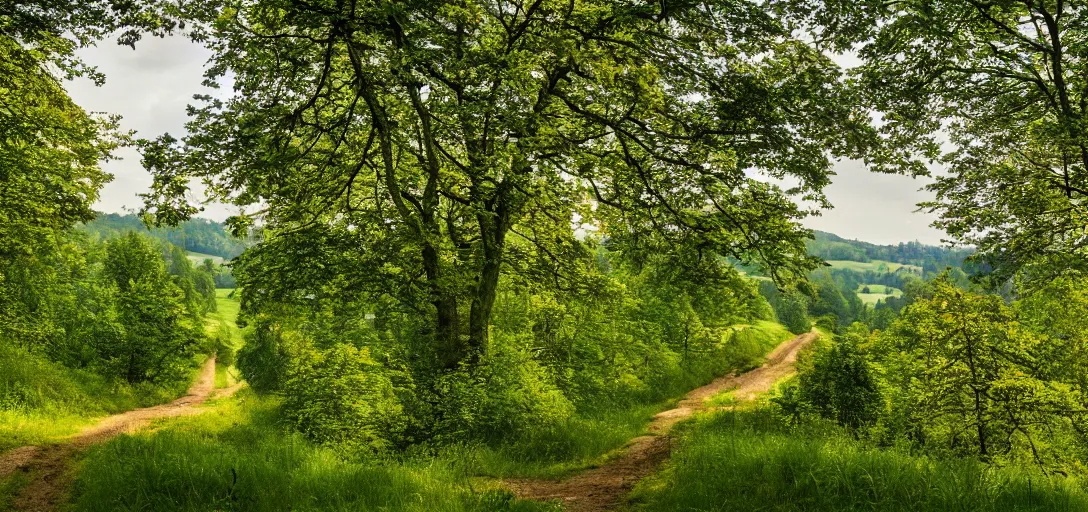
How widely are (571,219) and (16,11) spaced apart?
11.2 metres

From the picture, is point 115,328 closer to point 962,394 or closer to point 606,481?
point 606,481

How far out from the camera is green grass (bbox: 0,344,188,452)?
13680 millimetres

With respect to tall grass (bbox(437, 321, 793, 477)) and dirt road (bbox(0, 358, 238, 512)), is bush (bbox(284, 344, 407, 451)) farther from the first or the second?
dirt road (bbox(0, 358, 238, 512))

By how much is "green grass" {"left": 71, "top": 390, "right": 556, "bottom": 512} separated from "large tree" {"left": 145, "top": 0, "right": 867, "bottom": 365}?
350 cm

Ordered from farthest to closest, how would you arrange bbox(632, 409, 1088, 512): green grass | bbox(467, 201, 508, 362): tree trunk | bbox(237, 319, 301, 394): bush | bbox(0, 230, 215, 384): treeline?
bbox(237, 319, 301, 394): bush < bbox(0, 230, 215, 384): treeline < bbox(467, 201, 508, 362): tree trunk < bbox(632, 409, 1088, 512): green grass

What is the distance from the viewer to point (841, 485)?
570cm

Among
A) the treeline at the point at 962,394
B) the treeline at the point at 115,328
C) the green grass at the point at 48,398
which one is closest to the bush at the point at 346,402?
the green grass at the point at 48,398

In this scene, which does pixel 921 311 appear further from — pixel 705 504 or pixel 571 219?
pixel 571 219

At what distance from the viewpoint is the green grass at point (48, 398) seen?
44.9 ft

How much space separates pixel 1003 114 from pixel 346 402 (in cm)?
1453

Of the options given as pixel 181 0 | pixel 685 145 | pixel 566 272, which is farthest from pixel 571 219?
pixel 181 0

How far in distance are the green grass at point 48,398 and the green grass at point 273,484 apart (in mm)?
6776

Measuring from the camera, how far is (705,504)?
237 inches

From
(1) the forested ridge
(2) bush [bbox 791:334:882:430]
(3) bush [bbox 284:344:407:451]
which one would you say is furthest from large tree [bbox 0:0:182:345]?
(2) bush [bbox 791:334:882:430]
